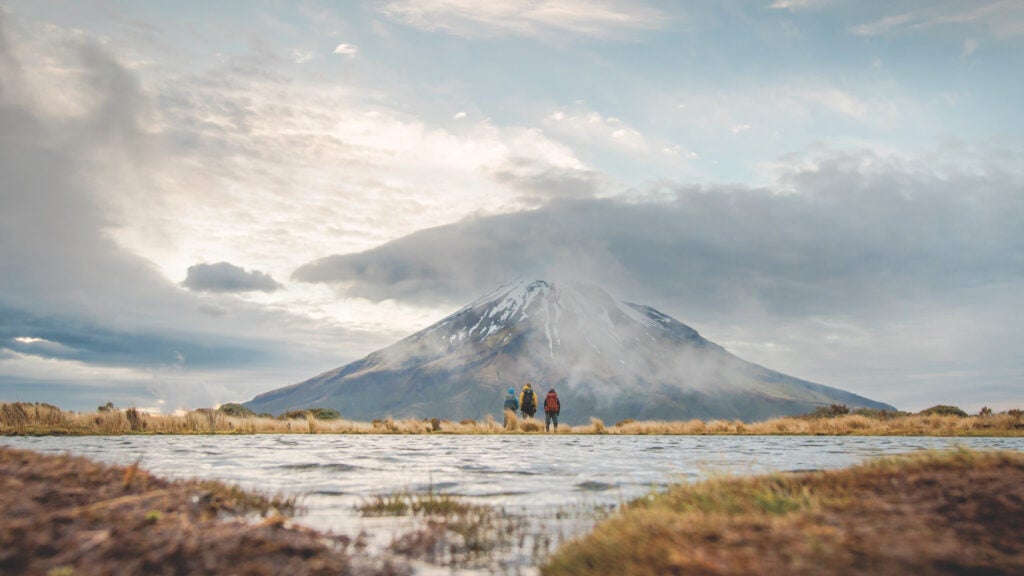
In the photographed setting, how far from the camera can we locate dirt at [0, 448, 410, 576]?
4.42m

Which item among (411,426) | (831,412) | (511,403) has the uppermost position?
(511,403)

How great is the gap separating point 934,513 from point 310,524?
630 centimetres

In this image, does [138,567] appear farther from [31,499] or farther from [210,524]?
[31,499]

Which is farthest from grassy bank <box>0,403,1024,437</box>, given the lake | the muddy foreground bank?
the muddy foreground bank

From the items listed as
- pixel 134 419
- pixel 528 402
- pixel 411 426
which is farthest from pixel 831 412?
pixel 134 419

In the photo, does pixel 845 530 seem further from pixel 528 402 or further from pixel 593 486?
pixel 528 402

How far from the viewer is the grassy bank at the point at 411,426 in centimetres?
3591

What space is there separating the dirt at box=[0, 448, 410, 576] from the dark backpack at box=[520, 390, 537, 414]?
3785cm

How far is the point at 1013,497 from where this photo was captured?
5.68 metres

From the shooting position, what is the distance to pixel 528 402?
148 ft

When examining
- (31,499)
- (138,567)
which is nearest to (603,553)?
(138,567)

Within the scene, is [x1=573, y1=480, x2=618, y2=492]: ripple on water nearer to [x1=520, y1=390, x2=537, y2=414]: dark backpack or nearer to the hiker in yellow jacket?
the hiker in yellow jacket

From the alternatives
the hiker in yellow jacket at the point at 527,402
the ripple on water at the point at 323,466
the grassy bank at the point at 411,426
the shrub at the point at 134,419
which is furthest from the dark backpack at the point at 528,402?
the ripple on water at the point at 323,466

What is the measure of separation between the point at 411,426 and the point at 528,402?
808 cm
